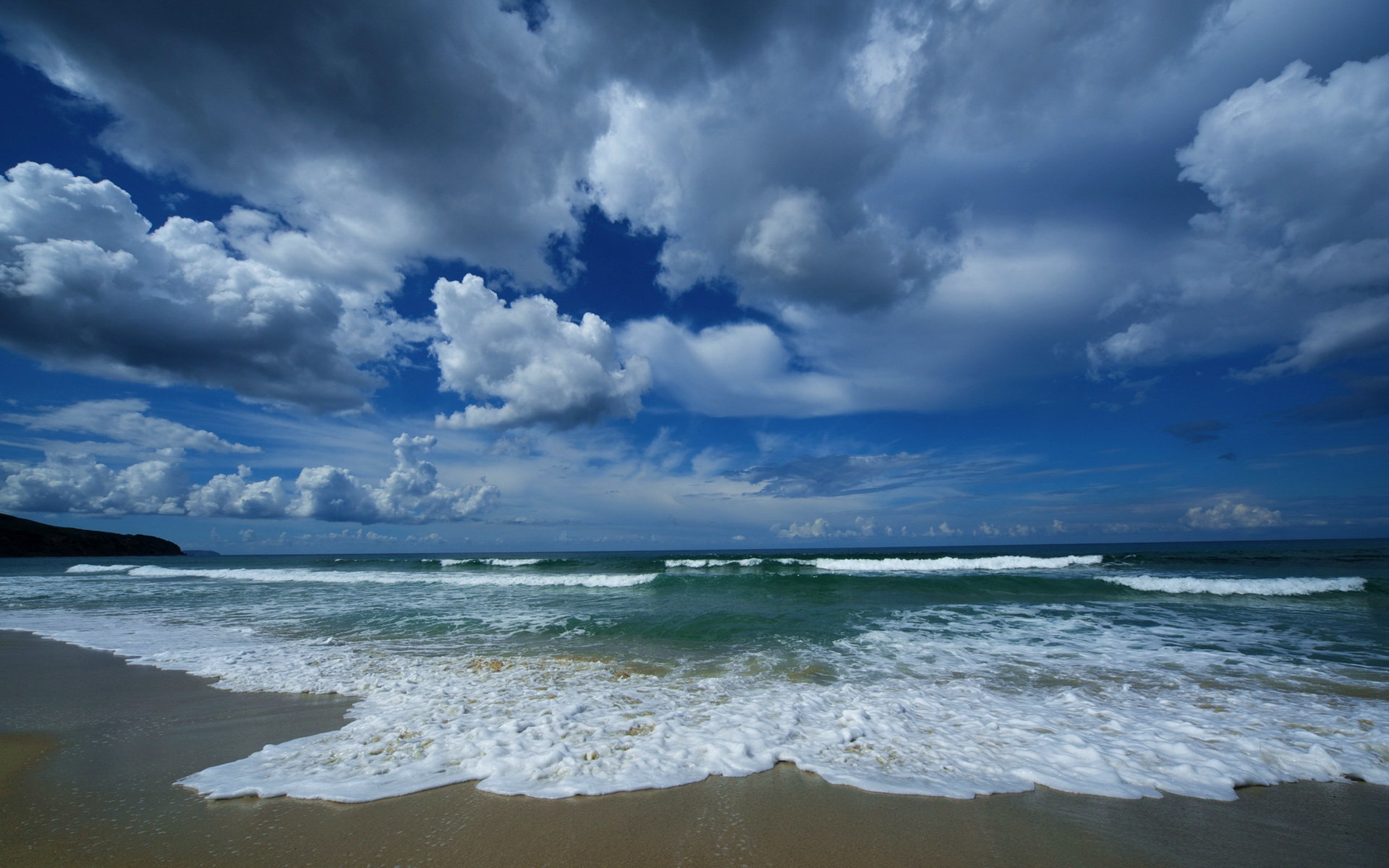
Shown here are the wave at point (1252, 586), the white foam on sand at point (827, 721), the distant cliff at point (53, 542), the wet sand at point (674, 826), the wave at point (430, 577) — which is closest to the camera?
the wet sand at point (674, 826)

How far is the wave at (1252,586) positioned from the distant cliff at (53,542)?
123 metres

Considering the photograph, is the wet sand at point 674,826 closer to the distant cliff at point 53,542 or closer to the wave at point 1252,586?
the wave at point 1252,586

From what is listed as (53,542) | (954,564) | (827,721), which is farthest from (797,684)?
(53,542)

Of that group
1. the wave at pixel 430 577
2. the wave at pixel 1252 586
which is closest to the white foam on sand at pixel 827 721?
the wave at pixel 1252 586

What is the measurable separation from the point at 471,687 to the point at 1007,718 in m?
6.16

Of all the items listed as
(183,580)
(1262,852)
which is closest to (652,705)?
(1262,852)

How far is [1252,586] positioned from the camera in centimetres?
1930

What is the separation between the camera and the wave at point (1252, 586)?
1841 cm

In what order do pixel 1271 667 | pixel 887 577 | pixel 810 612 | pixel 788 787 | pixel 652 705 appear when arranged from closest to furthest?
1. pixel 788 787
2. pixel 652 705
3. pixel 1271 667
4. pixel 810 612
5. pixel 887 577

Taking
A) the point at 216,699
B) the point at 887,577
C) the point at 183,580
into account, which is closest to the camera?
the point at 216,699

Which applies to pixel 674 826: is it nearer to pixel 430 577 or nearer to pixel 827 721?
pixel 827 721

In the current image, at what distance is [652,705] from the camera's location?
227 inches

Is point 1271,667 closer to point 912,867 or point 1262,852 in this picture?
point 1262,852

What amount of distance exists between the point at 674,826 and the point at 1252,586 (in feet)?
86.8
